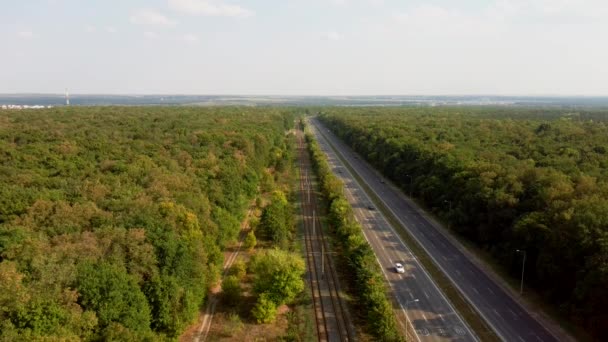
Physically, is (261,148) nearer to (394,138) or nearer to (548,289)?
(394,138)

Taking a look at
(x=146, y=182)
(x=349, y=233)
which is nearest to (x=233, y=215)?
(x=146, y=182)

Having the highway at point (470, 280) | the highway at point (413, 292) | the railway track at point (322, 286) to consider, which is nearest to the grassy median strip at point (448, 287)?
the highway at point (470, 280)

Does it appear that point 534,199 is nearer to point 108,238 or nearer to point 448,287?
point 448,287

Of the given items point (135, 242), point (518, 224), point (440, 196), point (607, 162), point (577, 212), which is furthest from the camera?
point (440, 196)

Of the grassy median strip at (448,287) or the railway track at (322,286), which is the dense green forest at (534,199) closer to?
the grassy median strip at (448,287)

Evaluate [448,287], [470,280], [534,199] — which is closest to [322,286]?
[448,287]

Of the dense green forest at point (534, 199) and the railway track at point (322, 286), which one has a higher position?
the dense green forest at point (534, 199)

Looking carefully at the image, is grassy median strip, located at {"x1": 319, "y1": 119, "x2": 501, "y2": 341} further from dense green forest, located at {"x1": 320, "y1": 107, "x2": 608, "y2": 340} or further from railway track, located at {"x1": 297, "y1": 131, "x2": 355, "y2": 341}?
railway track, located at {"x1": 297, "y1": 131, "x2": 355, "y2": 341}
